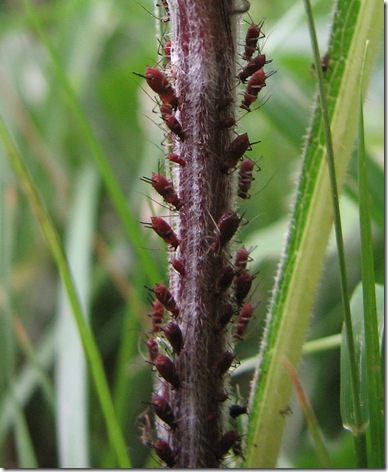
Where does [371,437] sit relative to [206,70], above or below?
below

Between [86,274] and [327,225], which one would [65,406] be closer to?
[86,274]

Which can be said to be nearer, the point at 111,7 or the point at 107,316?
the point at 107,316

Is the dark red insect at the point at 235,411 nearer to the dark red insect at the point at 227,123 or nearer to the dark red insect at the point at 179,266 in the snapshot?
the dark red insect at the point at 179,266

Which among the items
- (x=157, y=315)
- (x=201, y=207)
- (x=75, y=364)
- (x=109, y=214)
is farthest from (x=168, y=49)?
(x=109, y=214)

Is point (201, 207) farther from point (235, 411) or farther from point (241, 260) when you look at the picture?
point (235, 411)

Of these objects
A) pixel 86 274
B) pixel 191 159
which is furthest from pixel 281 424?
pixel 86 274

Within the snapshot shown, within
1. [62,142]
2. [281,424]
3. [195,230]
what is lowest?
[281,424]

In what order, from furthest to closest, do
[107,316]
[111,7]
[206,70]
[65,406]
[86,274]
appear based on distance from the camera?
[111,7] → [107,316] → [86,274] → [65,406] → [206,70]

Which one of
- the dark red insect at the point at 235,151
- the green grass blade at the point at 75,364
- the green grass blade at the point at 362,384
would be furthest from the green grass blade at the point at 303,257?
the green grass blade at the point at 75,364
